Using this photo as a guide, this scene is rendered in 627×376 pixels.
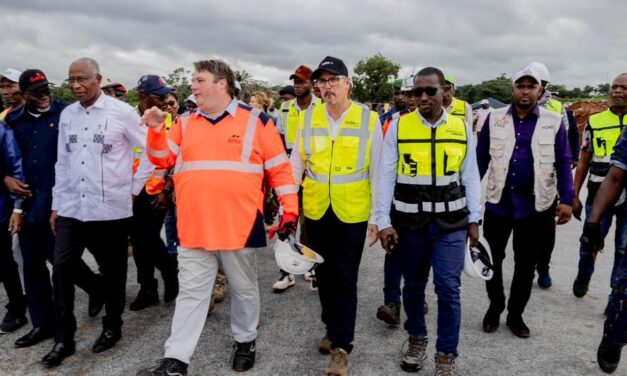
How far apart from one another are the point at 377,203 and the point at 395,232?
0.24 meters

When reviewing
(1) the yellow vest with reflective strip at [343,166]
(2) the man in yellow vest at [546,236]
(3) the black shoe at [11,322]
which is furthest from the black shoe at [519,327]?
(3) the black shoe at [11,322]

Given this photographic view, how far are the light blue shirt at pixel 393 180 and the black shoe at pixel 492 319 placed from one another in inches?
45.4

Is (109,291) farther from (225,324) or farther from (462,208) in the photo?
(462,208)

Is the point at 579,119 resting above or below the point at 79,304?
above

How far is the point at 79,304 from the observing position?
183 inches

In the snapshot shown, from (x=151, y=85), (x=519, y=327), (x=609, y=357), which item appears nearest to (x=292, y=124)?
(x=151, y=85)

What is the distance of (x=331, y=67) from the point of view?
331 cm

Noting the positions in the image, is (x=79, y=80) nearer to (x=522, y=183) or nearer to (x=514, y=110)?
(x=514, y=110)

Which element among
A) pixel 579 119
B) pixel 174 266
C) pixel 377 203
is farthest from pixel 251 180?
pixel 579 119

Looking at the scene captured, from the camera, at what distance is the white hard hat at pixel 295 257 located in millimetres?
3180

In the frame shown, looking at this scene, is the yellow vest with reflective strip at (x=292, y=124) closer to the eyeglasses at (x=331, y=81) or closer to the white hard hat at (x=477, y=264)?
the eyeglasses at (x=331, y=81)

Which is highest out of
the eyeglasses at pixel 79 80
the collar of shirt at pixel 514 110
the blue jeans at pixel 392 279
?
the eyeglasses at pixel 79 80

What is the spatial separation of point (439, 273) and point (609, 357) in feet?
4.17

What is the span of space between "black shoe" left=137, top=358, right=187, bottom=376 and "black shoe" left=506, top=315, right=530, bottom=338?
107 inches
